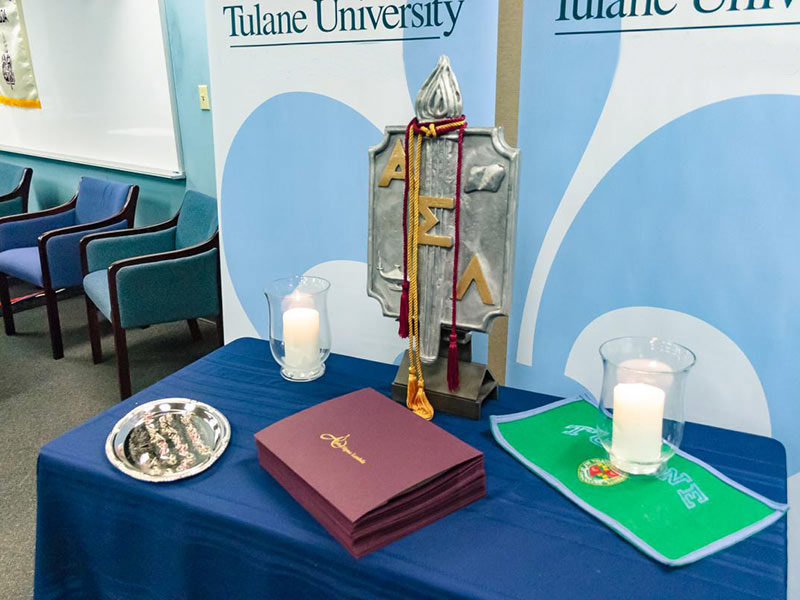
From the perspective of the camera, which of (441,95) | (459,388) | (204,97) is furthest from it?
(204,97)

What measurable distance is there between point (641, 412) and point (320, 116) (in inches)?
38.0

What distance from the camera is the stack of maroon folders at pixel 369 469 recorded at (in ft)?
2.73

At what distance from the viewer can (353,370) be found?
133 cm

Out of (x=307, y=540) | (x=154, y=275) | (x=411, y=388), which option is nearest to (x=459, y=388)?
(x=411, y=388)

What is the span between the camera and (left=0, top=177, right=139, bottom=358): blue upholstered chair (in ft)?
9.44

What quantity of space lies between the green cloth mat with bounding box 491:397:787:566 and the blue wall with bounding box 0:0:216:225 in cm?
228

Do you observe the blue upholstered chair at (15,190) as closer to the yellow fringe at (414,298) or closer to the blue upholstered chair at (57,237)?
the blue upholstered chair at (57,237)

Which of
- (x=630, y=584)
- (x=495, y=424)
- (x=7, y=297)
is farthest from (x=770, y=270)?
(x=7, y=297)

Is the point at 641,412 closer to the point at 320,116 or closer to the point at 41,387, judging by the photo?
the point at 320,116

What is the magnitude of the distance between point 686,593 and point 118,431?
34.9 inches

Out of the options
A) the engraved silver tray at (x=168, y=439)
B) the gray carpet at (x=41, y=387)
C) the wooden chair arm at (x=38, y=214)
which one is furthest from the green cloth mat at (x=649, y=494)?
the wooden chair arm at (x=38, y=214)

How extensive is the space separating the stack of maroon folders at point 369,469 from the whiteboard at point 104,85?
7.83 ft

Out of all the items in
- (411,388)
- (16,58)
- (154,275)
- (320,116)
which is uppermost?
(16,58)

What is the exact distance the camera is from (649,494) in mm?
911
